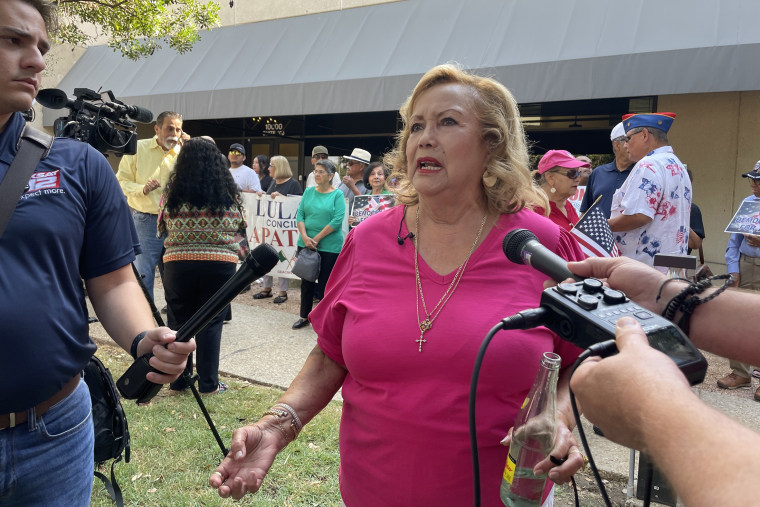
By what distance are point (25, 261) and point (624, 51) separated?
27.6 feet

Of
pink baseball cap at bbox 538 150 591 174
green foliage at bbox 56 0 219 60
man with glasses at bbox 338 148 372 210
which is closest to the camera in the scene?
pink baseball cap at bbox 538 150 591 174

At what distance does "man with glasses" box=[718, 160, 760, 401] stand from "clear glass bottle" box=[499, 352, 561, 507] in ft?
15.0

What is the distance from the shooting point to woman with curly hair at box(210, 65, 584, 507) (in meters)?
1.70

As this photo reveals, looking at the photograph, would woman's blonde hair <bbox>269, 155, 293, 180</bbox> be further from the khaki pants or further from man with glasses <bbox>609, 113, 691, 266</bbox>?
the khaki pants

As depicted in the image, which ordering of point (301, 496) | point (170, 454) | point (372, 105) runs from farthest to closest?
A: 1. point (372, 105)
2. point (170, 454)
3. point (301, 496)

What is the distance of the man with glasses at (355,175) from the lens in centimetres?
838

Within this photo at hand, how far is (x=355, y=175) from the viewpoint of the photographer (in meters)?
8.60

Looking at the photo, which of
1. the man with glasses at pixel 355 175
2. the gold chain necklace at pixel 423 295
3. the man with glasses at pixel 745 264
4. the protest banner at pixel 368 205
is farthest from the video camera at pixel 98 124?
the man with glasses at pixel 745 264

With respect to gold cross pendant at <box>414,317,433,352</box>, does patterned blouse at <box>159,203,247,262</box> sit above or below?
below

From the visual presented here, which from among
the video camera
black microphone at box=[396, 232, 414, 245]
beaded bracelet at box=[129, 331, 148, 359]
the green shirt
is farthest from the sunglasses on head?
beaded bracelet at box=[129, 331, 148, 359]

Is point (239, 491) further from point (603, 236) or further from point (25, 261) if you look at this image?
point (603, 236)

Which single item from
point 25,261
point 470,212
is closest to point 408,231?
point 470,212

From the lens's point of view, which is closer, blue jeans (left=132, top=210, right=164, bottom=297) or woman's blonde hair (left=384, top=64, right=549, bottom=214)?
woman's blonde hair (left=384, top=64, right=549, bottom=214)

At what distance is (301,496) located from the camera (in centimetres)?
336
